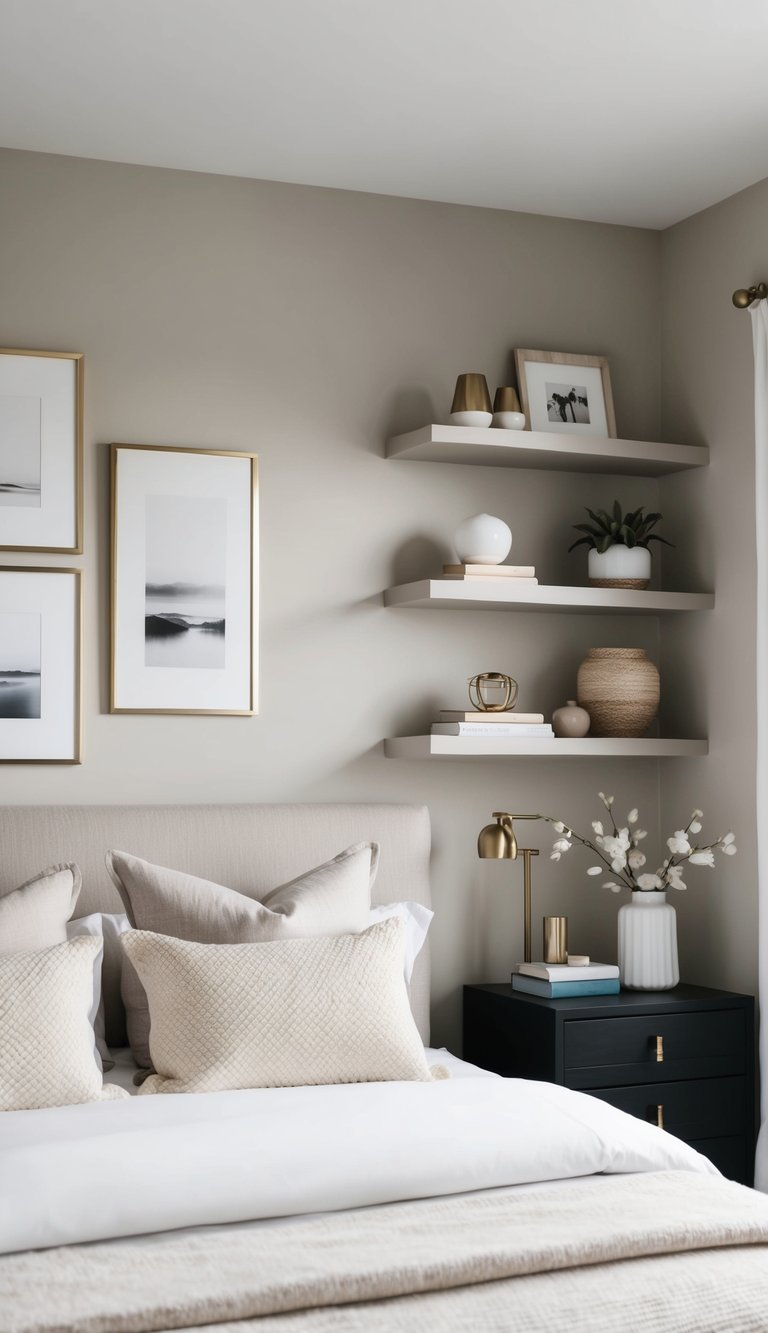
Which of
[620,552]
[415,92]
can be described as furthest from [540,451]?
[415,92]

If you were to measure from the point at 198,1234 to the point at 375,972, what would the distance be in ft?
2.79

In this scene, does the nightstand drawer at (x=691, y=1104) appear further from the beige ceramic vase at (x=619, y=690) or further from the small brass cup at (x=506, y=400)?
the small brass cup at (x=506, y=400)

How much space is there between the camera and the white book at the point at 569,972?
11.2 feet

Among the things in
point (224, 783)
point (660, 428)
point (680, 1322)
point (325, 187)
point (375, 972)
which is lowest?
point (680, 1322)

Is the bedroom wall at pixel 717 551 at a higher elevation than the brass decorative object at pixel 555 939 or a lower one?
higher

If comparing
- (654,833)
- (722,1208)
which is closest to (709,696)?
(654,833)

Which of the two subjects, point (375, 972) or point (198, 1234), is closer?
point (198, 1234)

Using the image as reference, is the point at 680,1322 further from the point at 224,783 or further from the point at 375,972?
the point at 224,783

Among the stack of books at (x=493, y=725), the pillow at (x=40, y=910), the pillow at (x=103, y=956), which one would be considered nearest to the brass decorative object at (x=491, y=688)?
the stack of books at (x=493, y=725)

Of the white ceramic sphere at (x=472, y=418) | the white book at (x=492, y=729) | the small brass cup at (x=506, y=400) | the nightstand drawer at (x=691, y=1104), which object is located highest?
the small brass cup at (x=506, y=400)

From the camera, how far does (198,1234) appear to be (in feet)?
6.68

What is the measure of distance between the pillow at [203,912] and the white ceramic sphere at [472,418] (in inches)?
49.0

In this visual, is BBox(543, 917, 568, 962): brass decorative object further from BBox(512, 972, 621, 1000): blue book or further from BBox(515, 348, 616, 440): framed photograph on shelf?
BBox(515, 348, 616, 440): framed photograph on shelf

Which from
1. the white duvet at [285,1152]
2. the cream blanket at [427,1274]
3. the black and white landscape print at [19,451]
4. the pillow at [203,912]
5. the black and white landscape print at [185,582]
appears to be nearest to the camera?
the cream blanket at [427,1274]
